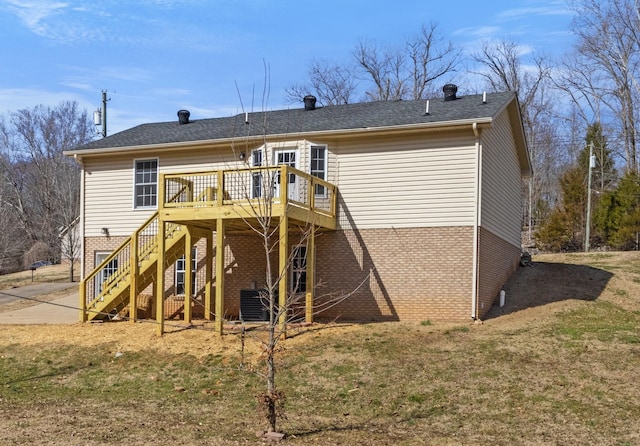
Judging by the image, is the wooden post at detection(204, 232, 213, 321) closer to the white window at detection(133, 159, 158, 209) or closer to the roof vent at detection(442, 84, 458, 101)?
the white window at detection(133, 159, 158, 209)

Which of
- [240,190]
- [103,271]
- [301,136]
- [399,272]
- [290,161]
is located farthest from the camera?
[103,271]

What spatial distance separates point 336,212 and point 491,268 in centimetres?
440

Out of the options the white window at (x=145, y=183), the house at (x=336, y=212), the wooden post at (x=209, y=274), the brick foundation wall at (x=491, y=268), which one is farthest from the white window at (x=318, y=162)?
the white window at (x=145, y=183)

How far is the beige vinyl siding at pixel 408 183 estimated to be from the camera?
17344 millimetres

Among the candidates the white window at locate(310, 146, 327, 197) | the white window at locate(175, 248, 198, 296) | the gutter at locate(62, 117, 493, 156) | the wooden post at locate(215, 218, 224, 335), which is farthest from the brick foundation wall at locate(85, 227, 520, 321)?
the gutter at locate(62, 117, 493, 156)

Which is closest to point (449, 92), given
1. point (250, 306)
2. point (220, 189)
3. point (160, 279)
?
point (220, 189)

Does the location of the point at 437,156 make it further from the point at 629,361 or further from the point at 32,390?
the point at 32,390

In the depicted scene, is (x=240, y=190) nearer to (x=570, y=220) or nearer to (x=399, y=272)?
(x=399, y=272)

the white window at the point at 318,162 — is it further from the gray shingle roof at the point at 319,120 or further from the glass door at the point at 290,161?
the gray shingle roof at the point at 319,120

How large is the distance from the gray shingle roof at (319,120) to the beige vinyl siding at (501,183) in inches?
32.2

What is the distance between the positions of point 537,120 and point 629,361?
3522cm

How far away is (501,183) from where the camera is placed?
66.1ft

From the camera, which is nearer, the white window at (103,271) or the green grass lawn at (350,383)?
the green grass lawn at (350,383)

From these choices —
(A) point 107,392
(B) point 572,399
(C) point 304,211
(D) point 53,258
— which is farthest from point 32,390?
(D) point 53,258
